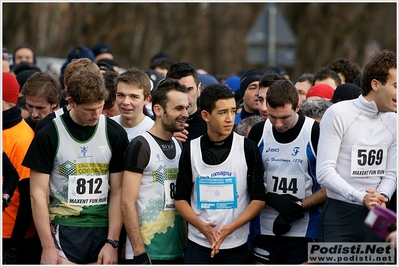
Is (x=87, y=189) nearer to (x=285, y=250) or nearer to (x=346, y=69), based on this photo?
→ (x=285, y=250)

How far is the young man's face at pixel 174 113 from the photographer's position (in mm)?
6434

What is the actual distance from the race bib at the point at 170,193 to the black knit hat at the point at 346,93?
2086mm

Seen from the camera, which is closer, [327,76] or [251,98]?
[251,98]

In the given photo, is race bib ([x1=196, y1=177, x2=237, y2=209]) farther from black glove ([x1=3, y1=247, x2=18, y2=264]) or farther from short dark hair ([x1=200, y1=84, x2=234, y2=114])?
black glove ([x1=3, y1=247, x2=18, y2=264])

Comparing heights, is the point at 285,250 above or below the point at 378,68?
below

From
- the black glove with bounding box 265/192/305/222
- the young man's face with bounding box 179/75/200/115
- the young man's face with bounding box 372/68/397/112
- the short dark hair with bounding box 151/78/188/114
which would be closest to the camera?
the young man's face with bounding box 372/68/397/112

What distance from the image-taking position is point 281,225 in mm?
6352

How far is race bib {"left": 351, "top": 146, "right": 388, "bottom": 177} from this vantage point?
19.9 ft

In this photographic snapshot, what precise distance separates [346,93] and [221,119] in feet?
5.86

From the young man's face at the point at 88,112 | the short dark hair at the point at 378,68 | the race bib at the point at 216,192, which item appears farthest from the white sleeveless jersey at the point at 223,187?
the short dark hair at the point at 378,68

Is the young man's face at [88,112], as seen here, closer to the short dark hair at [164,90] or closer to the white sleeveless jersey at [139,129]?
the short dark hair at [164,90]

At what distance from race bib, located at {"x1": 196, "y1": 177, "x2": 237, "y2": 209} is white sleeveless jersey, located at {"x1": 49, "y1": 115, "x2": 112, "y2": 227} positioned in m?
0.78

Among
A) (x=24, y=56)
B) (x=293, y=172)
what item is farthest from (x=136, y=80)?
(x=24, y=56)

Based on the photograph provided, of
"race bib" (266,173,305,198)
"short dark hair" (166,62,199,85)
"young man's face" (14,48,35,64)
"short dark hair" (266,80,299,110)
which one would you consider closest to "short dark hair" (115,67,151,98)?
"short dark hair" (166,62,199,85)
